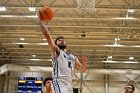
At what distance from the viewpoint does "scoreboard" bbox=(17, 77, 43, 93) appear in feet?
71.7

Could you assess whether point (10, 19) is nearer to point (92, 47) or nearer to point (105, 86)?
point (92, 47)

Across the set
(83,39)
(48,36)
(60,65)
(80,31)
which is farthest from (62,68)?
(83,39)

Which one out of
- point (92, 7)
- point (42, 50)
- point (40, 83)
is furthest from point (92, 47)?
point (92, 7)

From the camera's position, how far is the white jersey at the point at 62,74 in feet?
13.6

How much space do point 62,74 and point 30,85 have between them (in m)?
18.2

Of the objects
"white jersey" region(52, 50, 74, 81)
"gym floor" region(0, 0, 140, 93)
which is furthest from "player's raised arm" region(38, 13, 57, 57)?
"gym floor" region(0, 0, 140, 93)

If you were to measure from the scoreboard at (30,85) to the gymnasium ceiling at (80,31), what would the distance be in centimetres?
165

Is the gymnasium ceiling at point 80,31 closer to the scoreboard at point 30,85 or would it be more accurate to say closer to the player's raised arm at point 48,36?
the scoreboard at point 30,85

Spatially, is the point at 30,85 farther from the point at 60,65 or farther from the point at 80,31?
the point at 60,65

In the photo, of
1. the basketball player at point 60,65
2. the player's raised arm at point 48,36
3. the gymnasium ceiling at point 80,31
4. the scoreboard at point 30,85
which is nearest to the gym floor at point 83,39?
the gymnasium ceiling at point 80,31

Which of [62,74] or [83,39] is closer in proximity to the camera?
[62,74]

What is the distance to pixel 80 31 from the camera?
1680 cm

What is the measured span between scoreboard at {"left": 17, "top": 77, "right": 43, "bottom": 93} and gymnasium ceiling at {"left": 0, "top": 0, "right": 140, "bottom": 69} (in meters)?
1.65

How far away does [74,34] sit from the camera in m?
17.2
